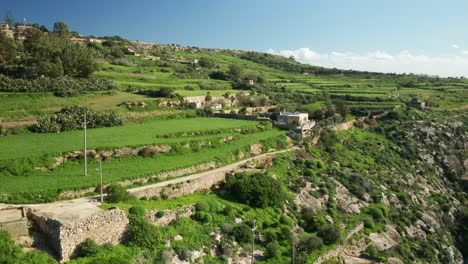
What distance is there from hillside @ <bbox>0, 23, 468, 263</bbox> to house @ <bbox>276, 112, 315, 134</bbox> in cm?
105

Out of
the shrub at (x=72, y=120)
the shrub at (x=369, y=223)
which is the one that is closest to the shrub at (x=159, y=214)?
the shrub at (x=72, y=120)

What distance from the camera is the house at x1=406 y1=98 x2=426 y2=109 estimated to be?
3484 inches

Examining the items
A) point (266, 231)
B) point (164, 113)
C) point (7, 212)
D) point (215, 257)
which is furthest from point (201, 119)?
point (7, 212)

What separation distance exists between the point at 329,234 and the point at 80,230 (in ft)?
64.4

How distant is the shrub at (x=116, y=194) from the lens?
2608cm

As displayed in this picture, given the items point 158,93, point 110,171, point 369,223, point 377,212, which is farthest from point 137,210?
point 158,93

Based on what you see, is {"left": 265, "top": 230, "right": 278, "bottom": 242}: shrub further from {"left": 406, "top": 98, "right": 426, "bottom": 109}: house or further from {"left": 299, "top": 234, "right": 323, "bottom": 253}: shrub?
{"left": 406, "top": 98, "right": 426, "bottom": 109}: house

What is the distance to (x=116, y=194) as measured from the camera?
85.5ft

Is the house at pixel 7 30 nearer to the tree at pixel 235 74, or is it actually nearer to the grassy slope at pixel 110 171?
the tree at pixel 235 74

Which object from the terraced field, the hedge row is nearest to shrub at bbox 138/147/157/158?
the terraced field

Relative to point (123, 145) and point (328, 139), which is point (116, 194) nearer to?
point (123, 145)

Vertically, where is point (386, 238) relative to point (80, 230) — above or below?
below

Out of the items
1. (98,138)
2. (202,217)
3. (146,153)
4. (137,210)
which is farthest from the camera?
(98,138)

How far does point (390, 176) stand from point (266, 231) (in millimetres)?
28275
